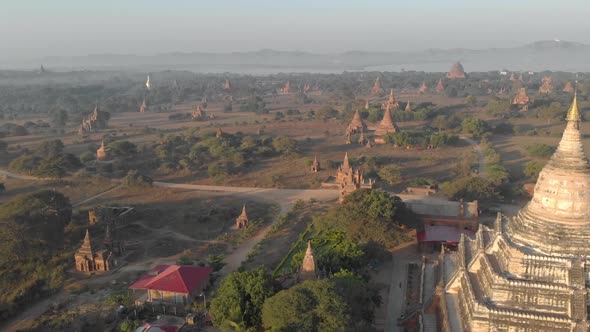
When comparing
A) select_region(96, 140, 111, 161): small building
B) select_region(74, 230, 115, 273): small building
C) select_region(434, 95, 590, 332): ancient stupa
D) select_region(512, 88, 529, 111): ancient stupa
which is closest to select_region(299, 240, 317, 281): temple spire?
select_region(434, 95, 590, 332): ancient stupa

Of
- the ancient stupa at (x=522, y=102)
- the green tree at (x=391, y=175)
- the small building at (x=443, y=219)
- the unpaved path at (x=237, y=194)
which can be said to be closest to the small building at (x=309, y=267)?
the unpaved path at (x=237, y=194)

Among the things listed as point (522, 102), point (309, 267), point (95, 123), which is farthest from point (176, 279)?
point (522, 102)

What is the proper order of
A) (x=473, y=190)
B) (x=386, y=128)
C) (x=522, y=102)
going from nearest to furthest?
(x=473, y=190) < (x=386, y=128) < (x=522, y=102)

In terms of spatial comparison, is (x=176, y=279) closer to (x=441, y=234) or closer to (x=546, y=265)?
(x=441, y=234)

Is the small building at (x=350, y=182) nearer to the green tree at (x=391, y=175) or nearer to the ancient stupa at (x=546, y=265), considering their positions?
the green tree at (x=391, y=175)

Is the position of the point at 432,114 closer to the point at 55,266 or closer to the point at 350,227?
the point at 350,227

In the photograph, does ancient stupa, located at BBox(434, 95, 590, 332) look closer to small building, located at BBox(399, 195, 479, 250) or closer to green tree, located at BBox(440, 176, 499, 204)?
small building, located at BBox(399, 195, 479, 250)
